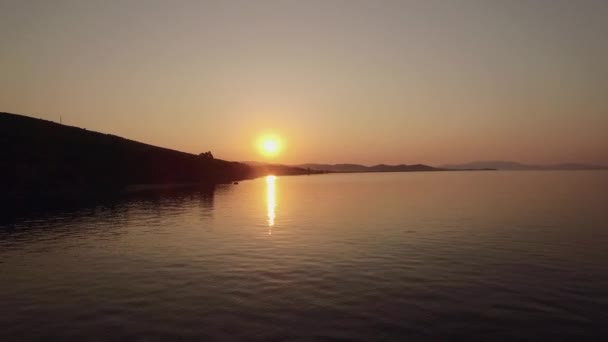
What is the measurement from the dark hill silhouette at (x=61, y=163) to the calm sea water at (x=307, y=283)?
85.2 m

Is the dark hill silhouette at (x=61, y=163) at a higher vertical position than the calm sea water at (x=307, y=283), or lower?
higher

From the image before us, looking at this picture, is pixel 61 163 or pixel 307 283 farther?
pixel 61 163

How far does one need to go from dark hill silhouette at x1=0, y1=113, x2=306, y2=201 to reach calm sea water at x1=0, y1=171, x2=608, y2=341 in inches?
3356

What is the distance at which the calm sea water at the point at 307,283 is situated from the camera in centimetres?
1683

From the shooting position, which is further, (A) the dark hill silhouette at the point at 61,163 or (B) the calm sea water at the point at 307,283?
(A) the dark hill silhouette at the point at 61,163

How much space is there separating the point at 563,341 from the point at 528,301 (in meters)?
5.09

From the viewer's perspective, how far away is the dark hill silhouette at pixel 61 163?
11700 cm

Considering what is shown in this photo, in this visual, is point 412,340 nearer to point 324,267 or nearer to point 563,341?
point 563,341

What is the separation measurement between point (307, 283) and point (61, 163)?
5764 inches

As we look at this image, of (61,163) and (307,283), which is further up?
(61,163)

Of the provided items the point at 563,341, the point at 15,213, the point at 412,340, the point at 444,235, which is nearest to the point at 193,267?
the point at 412,340

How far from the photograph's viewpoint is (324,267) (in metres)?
28.2

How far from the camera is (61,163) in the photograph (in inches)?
5453

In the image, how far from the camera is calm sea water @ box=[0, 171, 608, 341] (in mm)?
16828
